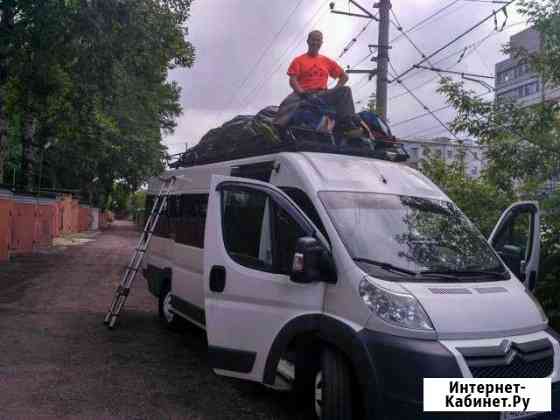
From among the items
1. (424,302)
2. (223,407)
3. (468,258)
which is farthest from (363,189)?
(223,407)

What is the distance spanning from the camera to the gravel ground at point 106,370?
5027 millimetres

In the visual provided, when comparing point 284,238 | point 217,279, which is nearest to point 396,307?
point 284,238

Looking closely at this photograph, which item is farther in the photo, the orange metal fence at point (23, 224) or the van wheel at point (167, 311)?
the orange metal fence at point (23, 224)

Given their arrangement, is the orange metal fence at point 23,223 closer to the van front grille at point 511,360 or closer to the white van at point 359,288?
the white van at point 359,288

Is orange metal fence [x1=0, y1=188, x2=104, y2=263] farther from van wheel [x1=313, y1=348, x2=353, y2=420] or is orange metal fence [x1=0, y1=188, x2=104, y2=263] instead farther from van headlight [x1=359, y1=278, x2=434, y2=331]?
van headlight [x1=359, y1=278, x2=434, y2=331]

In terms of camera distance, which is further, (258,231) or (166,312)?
(166,312)

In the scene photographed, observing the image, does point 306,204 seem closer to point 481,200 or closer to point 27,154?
point 481,200

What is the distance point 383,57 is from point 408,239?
31.7 ft

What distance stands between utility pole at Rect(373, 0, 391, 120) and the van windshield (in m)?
8.34

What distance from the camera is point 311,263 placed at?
4020mm

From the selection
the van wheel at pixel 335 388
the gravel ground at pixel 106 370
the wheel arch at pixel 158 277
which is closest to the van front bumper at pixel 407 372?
the van wheel at pixel 335 388

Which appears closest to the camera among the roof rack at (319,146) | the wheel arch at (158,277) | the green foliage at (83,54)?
the roof rack at (319,146)

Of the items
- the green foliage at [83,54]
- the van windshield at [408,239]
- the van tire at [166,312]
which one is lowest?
the van tire at [166,312]

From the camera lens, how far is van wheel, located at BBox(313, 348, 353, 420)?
3.85m
